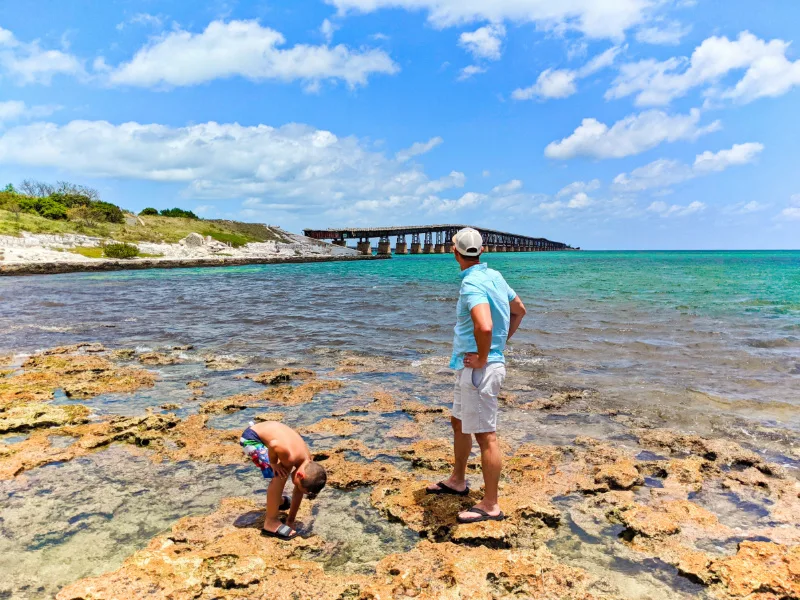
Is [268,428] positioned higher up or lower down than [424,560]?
higher up

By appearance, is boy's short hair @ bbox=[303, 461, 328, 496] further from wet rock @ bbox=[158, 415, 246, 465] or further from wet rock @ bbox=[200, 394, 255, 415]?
wet rock @ bbox=[200, 394, 255, 415]

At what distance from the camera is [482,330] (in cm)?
413

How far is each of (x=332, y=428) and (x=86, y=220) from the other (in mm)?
75330

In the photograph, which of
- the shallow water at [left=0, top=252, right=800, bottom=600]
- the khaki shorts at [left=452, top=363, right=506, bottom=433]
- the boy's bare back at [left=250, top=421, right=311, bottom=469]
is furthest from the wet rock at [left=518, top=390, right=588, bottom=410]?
the boy's bare back at [left=250, top=421, right=311, bottom=469]

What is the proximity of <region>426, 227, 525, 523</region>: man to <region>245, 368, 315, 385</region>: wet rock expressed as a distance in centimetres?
577

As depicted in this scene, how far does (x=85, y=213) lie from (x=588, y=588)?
264ft

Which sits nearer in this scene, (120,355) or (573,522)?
(573,522)

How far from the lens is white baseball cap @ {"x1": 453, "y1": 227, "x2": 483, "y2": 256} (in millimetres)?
4401

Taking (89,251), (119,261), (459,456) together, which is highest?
(89,251)

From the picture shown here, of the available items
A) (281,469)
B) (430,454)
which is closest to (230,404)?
(430,454)

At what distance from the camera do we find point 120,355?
1155cm

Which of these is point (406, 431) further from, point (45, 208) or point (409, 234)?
point (409, 234)

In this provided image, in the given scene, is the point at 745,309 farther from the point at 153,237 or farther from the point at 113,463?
the point at 153,237

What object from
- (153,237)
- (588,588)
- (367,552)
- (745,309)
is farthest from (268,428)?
(153,237)
